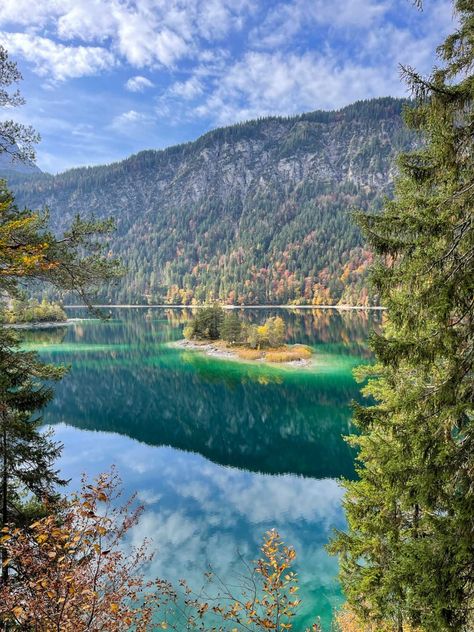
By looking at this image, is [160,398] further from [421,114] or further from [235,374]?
[421,114]

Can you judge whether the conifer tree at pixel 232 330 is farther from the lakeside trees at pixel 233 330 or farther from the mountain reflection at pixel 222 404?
the mountain reflection at pixel 222 404

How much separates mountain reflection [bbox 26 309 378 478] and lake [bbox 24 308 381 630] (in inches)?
6.2

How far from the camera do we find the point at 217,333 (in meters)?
81.7

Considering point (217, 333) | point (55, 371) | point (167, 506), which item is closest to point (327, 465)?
point (167, 506)

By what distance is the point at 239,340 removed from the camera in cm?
7394

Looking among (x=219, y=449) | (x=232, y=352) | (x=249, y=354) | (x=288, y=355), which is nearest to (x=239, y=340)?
(x=232, y=352)

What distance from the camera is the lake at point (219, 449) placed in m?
18.5

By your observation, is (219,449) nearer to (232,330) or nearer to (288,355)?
(288,355)

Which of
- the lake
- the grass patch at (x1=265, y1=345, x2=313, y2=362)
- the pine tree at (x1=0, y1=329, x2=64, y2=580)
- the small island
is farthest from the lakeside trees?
the pine tree at (x1=0, y1=329, x2=64, y2=580)

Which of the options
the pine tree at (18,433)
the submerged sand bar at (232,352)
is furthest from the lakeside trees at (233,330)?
the pine tree at (18,433)

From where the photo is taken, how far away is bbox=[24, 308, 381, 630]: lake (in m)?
18.5

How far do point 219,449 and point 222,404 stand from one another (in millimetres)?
10829

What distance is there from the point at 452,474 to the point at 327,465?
24.5 metres

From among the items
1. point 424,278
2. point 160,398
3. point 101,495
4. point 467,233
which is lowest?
point 160,398
